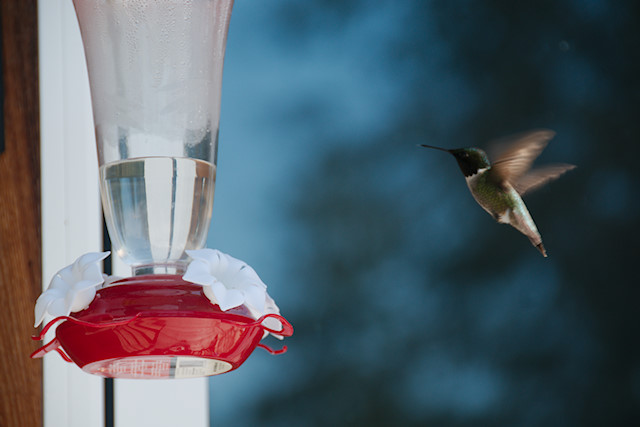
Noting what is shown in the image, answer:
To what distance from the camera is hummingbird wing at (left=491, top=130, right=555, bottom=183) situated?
1564mm

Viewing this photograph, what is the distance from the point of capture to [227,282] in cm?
100

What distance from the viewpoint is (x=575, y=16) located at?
407 cm

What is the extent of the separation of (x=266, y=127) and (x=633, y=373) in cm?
225

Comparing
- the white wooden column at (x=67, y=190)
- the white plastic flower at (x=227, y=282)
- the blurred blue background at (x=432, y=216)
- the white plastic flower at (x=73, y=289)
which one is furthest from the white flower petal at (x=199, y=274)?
the blurred blue background at (x=432, y=216)

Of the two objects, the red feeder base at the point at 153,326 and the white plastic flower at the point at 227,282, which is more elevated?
the white plastic flower at the point at 227,282

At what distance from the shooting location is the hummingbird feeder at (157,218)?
0.95 meters

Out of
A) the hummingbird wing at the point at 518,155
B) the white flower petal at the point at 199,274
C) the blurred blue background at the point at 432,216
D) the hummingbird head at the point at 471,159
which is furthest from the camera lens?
the blurred blue background at the point at 432,216

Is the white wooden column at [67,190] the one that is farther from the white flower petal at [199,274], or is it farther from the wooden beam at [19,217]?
the white flower petal at [199,274]

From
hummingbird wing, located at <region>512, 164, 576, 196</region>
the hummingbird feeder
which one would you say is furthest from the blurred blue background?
the hummingbird feeder

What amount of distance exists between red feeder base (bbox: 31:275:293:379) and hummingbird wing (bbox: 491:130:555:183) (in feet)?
2.63

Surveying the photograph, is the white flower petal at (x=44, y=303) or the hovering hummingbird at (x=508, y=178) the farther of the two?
the hovering hummingbird at (x=508, y=178)

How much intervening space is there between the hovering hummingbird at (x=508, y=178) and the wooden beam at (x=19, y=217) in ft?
3.07

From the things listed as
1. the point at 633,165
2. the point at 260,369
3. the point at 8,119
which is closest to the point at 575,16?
the point at 633,165

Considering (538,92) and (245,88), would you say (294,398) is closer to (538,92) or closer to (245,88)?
(245,88)
